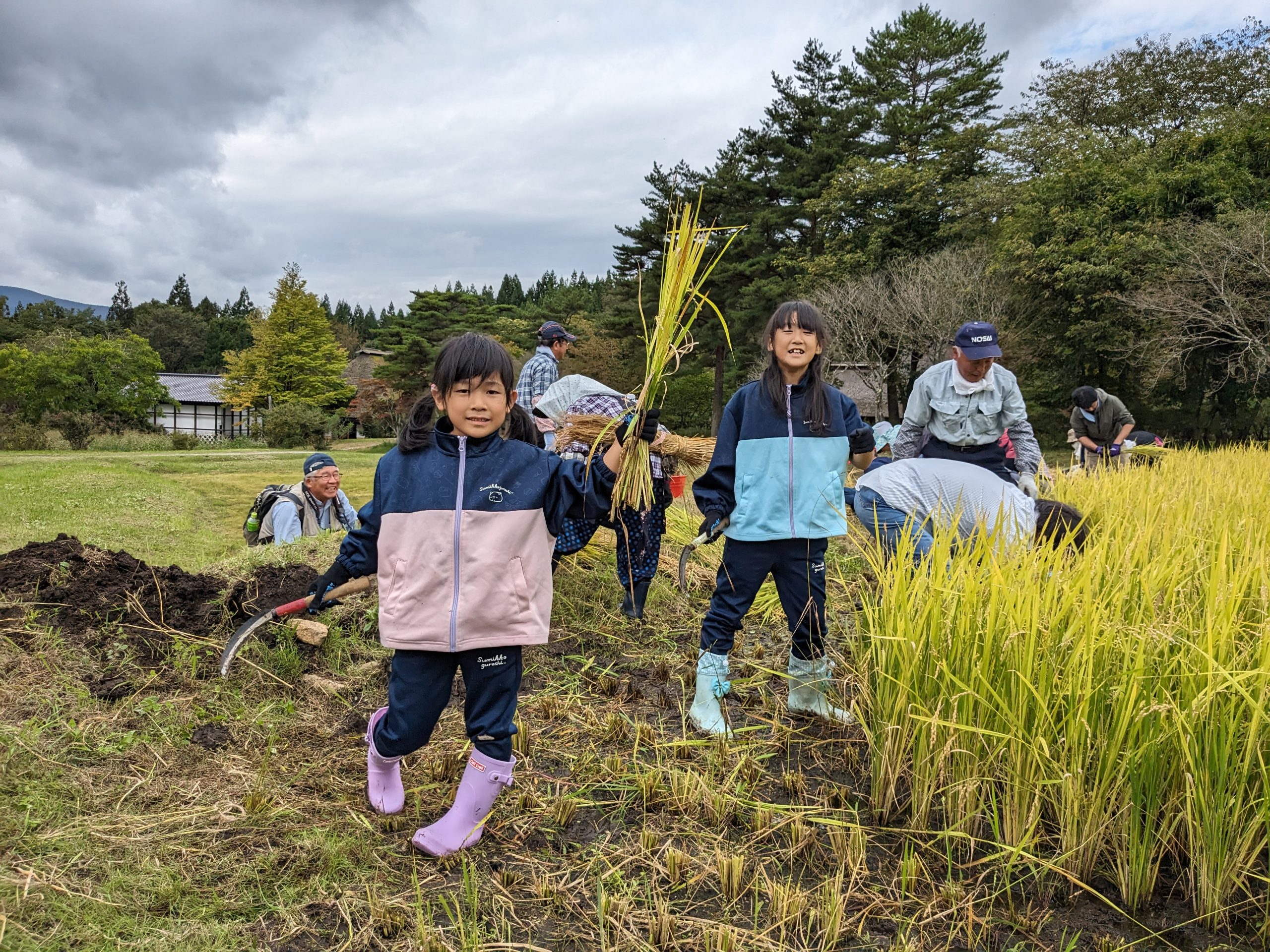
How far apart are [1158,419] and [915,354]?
7.00 metres

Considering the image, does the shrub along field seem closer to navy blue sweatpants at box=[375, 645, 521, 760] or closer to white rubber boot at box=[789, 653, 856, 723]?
white rubber boot at box=[789, 653, 856, 723]

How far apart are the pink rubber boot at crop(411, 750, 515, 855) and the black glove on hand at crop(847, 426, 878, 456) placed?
1.70 metres

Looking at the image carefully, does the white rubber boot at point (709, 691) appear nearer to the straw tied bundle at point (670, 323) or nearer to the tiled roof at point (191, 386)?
the straw tied bundle at point (670, 323)

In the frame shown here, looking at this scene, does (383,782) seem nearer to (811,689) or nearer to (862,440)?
(811,689)

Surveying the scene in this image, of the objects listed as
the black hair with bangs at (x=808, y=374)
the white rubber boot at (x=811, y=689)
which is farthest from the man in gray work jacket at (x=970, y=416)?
the white rubber boot at (x=811, y=689)

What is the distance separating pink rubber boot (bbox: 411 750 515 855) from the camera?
2.14 meters

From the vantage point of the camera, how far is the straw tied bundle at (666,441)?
390cm

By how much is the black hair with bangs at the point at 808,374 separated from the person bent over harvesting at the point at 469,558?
904 millimetres

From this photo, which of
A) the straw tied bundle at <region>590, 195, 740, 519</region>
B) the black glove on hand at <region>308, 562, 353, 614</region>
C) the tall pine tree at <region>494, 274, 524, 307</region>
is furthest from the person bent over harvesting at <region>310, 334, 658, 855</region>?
the tall pine tree at <region>494, 274, 524, 307</region>

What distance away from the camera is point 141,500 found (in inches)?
381

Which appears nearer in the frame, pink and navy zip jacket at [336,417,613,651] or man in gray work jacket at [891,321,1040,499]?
pink and navy zip jacket at [336,417,613,651]

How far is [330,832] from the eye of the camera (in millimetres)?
2188

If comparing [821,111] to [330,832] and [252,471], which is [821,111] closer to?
[252,471]

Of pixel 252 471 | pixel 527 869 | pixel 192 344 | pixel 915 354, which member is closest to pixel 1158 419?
pixel 915 354
